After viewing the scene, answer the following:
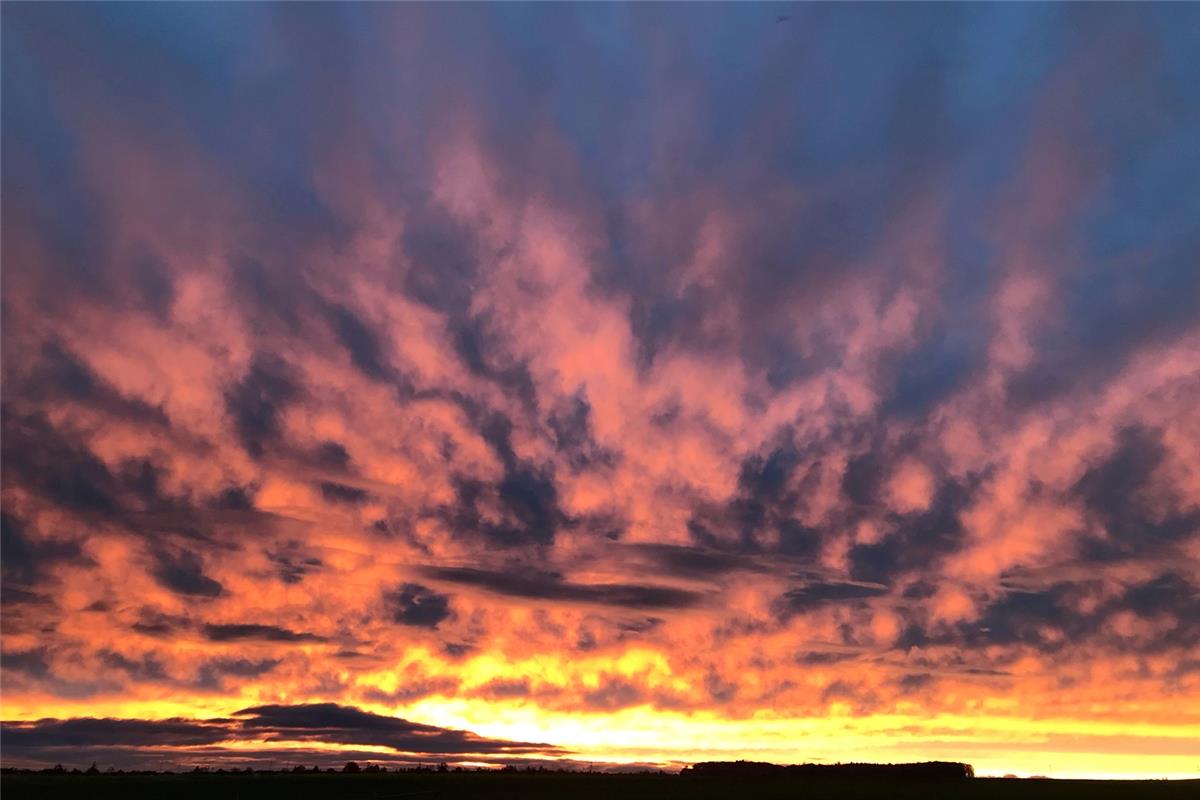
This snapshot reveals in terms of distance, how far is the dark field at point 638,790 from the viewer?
127 meters

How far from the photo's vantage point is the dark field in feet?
418

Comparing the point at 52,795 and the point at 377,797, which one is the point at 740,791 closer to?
the point at 377,797

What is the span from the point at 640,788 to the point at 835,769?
54762 mm

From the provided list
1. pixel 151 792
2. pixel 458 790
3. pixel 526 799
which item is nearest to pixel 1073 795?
pixel 526 799

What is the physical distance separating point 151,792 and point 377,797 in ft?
104

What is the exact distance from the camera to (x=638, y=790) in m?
141

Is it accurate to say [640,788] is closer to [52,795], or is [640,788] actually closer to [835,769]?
[835,769]

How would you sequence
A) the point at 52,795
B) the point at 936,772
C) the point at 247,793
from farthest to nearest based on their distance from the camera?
the point at 936,772 < the point at 247,793 < the point at 52,795

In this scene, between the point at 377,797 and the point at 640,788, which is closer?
the point at 377,797

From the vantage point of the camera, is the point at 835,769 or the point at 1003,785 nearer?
the point at 1003,785

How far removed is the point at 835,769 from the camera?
183 metres

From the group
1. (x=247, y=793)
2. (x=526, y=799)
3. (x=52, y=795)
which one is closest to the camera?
(x=526, y=799)

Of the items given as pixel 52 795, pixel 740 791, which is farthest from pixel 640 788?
pixel 52 795

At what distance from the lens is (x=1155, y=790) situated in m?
134
